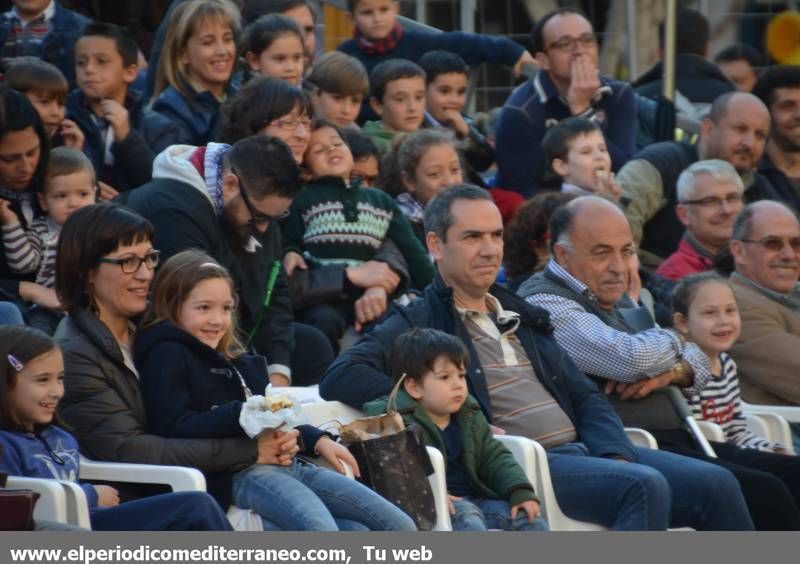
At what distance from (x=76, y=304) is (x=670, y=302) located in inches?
115

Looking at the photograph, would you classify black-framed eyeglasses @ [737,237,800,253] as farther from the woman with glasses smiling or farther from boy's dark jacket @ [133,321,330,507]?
the woman with glasses smiling

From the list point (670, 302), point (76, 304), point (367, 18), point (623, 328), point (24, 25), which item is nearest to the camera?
point (76, 304)

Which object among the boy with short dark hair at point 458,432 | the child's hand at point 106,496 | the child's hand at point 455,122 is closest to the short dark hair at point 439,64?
the child's hand at point 455,122

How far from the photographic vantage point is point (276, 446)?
6094 millimetres

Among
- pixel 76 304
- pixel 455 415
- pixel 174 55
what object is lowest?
pixel 455 415

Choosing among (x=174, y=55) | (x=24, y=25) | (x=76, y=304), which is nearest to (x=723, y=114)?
(x=174, y=55)

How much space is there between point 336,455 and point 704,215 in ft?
11.0

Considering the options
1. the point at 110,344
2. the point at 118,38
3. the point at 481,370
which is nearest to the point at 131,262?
the point at 110,344

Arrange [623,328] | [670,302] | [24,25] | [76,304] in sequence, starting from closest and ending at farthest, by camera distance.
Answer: [76,304]
[623,328]
[670,302]
[24,25]

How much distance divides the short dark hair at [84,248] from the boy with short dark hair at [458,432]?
101 centimetres

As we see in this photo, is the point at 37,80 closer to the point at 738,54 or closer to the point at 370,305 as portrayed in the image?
the point at 370,305

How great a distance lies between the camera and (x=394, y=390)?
6379 mm

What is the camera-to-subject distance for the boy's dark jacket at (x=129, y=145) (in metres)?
8.30

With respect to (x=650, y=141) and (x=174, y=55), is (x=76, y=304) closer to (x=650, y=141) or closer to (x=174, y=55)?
(x=174, y=55)
